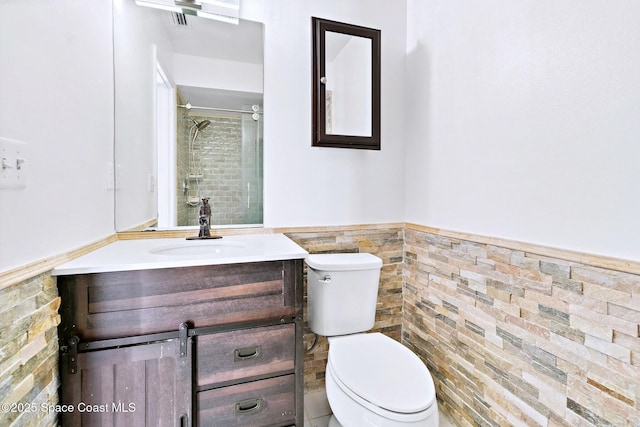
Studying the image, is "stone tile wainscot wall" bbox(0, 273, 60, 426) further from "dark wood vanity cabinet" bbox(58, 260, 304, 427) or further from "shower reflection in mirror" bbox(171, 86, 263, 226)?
"shower reflection in mirror" bbox(171, 86, 263, 226)

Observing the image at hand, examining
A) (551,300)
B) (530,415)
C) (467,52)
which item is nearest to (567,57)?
(467,52)

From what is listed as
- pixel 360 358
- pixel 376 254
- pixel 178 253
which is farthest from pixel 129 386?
pixel 376 254

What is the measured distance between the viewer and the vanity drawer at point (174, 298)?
974mm

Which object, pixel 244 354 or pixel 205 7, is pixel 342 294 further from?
pixel 205 7

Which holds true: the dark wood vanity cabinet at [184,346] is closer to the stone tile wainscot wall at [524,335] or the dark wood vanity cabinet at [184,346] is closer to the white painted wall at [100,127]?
the white painted wall at [100,127]

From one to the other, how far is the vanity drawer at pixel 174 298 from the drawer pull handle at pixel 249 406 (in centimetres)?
30

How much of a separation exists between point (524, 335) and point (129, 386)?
1.41 m

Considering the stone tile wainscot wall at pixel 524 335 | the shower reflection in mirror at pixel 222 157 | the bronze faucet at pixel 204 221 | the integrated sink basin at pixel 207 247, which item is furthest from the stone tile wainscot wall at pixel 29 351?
the stone tile wainscot wall at pixel 524 335

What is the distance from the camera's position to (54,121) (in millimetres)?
934

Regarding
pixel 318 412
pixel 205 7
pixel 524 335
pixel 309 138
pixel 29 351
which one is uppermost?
pixel 205 7

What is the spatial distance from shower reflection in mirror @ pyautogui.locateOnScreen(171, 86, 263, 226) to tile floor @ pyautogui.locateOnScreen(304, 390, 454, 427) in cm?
104

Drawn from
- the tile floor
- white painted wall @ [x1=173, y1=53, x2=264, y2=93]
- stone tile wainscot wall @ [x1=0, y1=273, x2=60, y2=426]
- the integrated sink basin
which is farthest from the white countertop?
the tile floor

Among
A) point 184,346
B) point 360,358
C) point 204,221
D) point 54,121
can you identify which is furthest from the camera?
point 204,221

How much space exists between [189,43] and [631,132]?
1860mm
